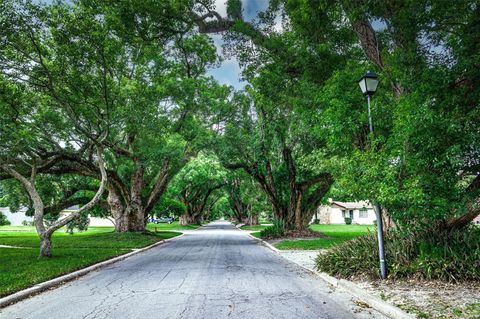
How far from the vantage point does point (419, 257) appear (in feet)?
25.9

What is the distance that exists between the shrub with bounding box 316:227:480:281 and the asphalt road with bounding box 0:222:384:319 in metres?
0.96

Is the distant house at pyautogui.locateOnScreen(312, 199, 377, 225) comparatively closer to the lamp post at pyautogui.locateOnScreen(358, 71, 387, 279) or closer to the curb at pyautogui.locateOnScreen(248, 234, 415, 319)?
the curb at pyautogui.locateOnScreen(248, 234, 415, 319)

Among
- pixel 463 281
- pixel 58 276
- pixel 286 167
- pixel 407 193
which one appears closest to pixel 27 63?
pixel 58 276

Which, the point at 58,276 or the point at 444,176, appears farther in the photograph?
the point at 58,276

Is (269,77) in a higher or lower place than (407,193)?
higher

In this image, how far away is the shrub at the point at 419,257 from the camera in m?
7.25

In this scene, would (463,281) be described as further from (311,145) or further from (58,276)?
(311,145)

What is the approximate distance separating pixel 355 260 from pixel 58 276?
765cm

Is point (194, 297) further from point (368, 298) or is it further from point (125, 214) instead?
point (125, 214)

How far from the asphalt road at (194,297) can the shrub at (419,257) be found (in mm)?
964

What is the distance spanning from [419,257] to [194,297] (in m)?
5.16

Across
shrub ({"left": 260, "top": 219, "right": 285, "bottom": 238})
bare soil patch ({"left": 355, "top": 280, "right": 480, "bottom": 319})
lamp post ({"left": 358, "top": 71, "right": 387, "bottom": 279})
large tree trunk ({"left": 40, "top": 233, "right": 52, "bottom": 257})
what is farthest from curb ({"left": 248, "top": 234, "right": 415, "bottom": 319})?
shrub ({"left": 260, "top": 219, "right": 285, "bottom": 238})

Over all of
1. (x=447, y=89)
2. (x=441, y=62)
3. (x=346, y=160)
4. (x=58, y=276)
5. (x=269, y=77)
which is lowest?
(x=58, y=276)

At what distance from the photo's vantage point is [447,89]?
7871mm
